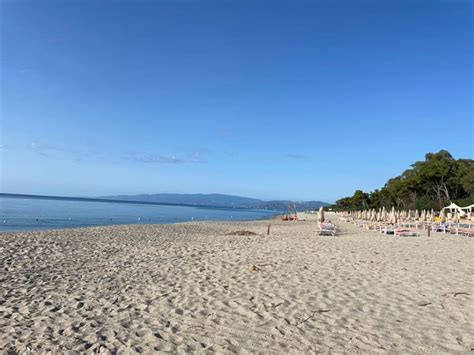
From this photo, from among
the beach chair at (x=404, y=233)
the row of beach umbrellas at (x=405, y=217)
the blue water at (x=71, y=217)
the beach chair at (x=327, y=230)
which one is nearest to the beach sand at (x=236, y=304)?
the beach chair at (x=327, y=230)

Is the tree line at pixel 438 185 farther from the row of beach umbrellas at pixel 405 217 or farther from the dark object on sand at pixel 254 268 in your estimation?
the dark object on sand at pixel 254 268

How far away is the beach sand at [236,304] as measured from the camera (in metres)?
4.05

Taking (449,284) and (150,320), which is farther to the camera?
(449,284)

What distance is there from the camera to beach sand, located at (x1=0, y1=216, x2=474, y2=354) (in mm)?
4055

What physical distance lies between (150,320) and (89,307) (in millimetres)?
1196

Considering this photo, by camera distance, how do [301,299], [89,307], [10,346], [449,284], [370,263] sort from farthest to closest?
[370,263], [449,284], [301,299], [89,307], [10,346]

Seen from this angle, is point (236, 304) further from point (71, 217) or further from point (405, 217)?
point (71, 217)

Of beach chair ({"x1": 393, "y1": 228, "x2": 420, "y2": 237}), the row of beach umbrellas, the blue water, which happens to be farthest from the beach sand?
the blue water

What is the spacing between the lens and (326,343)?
159 inches

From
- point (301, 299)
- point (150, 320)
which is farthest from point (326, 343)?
point (150, 320)

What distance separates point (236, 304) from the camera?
5.45 m

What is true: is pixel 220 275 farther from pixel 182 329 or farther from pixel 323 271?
pixel 182 329

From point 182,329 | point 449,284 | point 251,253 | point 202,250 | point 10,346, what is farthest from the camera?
point 202,250

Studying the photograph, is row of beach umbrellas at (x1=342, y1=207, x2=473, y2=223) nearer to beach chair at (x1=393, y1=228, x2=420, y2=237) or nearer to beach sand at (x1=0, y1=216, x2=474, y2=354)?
beach chair at (x1=393, y1=228, x2=420, y2=237)
